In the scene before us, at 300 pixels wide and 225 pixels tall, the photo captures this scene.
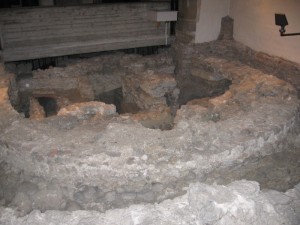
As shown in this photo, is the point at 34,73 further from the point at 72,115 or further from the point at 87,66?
the point at 72,115

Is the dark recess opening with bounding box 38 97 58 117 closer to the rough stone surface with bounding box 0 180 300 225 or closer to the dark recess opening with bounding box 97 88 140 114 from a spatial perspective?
the dark recess opening with bounding box 97 88 140 114

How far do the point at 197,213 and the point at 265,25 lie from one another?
5.15 metres

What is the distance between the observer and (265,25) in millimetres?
6797

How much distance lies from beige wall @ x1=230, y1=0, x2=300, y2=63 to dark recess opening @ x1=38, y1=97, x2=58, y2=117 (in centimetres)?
467

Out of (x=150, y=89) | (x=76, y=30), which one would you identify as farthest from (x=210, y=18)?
(x=76, y=30)

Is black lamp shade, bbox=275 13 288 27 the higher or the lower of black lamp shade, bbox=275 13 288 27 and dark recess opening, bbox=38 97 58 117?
the higher

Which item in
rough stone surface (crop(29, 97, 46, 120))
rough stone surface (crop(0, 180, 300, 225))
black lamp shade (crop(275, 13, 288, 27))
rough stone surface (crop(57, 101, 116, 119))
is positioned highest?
black lamp shade (crop(275, 13, 288, 27))

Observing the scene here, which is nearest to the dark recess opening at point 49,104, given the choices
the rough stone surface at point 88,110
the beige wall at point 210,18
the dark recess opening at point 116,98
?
the dark recess opening at point 116,98

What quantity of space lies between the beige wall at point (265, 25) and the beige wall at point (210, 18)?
0.79 feet

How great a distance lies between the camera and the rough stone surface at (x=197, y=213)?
2934 mm

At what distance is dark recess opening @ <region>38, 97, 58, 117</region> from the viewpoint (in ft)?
23.0

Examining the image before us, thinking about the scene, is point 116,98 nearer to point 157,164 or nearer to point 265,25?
point 265,25

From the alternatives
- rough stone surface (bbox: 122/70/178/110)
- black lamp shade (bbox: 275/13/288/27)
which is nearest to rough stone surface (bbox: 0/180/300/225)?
black lamp shade (bbox: 275/13/288/27)

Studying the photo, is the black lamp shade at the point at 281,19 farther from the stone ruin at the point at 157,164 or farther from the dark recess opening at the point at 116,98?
the dark recess opening at the point at 116,98
